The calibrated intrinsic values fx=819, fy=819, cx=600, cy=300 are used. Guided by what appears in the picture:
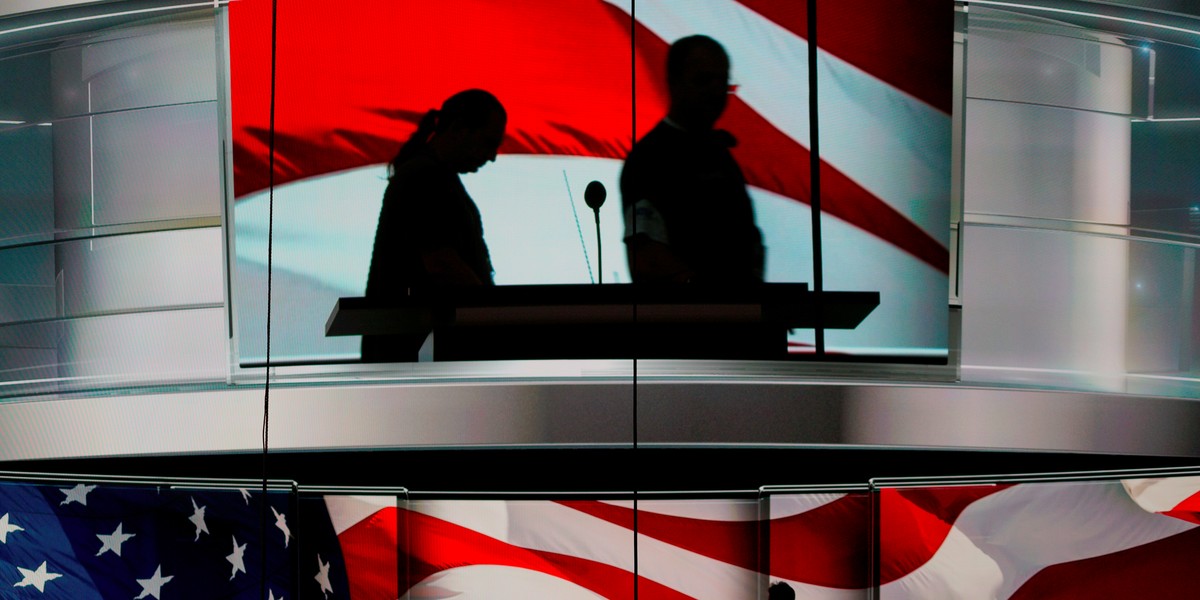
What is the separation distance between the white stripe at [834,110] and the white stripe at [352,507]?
1.94 m

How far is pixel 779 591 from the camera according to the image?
237 centimetres

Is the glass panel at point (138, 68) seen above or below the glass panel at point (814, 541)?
above

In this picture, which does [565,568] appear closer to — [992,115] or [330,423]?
[330,423]

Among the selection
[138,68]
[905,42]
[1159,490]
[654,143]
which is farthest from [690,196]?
[138,68]

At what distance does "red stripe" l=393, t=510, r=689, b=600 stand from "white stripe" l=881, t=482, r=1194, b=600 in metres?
0.80

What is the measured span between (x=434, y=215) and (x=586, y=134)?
2.12ft

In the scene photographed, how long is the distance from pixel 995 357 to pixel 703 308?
158 centimetres

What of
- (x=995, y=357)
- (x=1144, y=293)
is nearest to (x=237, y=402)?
(x=995, y=357)

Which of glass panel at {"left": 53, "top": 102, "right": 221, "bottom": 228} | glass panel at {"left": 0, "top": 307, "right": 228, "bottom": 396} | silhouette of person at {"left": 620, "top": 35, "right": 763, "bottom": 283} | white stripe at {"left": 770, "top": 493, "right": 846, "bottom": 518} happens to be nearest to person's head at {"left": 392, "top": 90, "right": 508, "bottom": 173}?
silhouette of person at {"left": 620, "top": 35, "right": 763, "bottom": 283}

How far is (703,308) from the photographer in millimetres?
2225

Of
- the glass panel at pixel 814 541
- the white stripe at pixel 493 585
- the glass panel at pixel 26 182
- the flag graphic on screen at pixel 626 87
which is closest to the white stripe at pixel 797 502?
the glass panel at pixel 814 541

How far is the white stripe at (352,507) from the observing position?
231 cm

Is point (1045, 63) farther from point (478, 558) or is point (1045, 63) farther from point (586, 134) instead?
point (478, 558)

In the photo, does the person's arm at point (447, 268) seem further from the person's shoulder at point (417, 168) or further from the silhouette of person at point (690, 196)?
the silhouette of person at point (690, 196)
